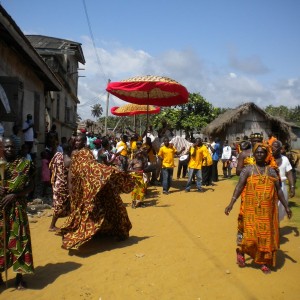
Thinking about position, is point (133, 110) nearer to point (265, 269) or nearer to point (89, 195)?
point (89, 195)

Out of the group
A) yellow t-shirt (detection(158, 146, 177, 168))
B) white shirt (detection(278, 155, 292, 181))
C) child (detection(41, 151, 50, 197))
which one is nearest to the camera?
white shirt (detection(278, 155, 292, 181))

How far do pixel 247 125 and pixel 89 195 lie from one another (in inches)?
864

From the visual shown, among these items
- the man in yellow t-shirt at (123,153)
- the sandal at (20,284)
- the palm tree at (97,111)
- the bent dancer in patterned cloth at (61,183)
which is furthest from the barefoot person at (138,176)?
the palm tree at (97,111)

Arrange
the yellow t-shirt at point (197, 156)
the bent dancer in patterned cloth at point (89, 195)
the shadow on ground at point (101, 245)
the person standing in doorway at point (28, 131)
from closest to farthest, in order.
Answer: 1. the bent dancer in patterned cloth at point (89, 195)
2. the shadow on ground at point (101, 245)
3. the person standing in doorway at point (28, 131)
4. the yellow t-shirt at point (197, 156)

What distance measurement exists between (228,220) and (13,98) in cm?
549

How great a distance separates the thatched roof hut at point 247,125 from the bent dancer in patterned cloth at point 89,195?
19.5 m

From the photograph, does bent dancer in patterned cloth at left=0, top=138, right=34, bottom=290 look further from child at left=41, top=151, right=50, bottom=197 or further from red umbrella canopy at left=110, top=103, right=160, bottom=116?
red umbrella canopy at left=110, top=103, right=160, bottom=116

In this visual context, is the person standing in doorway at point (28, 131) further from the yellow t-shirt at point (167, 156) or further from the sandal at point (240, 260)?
the sandal at point (240, 260)

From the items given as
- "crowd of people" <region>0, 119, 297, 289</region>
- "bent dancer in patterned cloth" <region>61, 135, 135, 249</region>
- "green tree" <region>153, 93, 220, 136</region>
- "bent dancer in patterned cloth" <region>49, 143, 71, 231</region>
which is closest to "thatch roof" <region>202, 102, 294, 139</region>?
"green tree" <region>153, 93, 220, 136</region>

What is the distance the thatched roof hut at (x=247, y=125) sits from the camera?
24.3 meters

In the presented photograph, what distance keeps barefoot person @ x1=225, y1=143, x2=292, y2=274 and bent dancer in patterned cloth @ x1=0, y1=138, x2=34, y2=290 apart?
2703 millimetres

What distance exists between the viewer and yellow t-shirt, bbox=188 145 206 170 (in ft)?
34.2

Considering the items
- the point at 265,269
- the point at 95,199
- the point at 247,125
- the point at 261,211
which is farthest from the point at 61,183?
the point at 247,125

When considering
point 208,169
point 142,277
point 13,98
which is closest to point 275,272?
point 142,277
